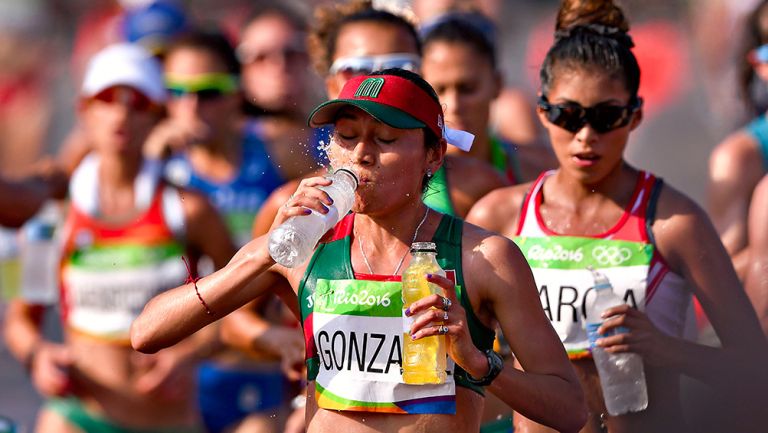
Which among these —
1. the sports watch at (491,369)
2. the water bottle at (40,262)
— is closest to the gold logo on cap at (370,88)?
the sports watch at (491,369)

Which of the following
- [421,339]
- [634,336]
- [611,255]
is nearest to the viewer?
[421,339]

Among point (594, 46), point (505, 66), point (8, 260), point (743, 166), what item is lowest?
point (8, 260)

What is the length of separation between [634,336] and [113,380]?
3638 millimetres

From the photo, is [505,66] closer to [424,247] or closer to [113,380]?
[113,380]

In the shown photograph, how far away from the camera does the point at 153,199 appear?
8445 millimetres

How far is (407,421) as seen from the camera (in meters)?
4.71

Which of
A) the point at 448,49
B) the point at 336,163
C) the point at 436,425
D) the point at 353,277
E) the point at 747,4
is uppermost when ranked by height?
the point at 747,4

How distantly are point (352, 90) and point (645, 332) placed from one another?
63.2 inches

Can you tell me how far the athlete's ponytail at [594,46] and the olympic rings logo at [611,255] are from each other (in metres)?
0.63

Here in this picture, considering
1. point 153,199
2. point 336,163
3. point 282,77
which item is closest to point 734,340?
point 336,163

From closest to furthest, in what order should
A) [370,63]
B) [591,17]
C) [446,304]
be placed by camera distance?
[446,304], [591,17], [370,63]

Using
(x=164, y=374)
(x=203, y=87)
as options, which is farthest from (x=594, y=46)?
(x=203, y=87)

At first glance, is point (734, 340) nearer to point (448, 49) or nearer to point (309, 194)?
point (309, 194)

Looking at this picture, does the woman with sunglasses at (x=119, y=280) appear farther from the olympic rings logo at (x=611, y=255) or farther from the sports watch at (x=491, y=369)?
the sports watch at (x=491, y=369)
